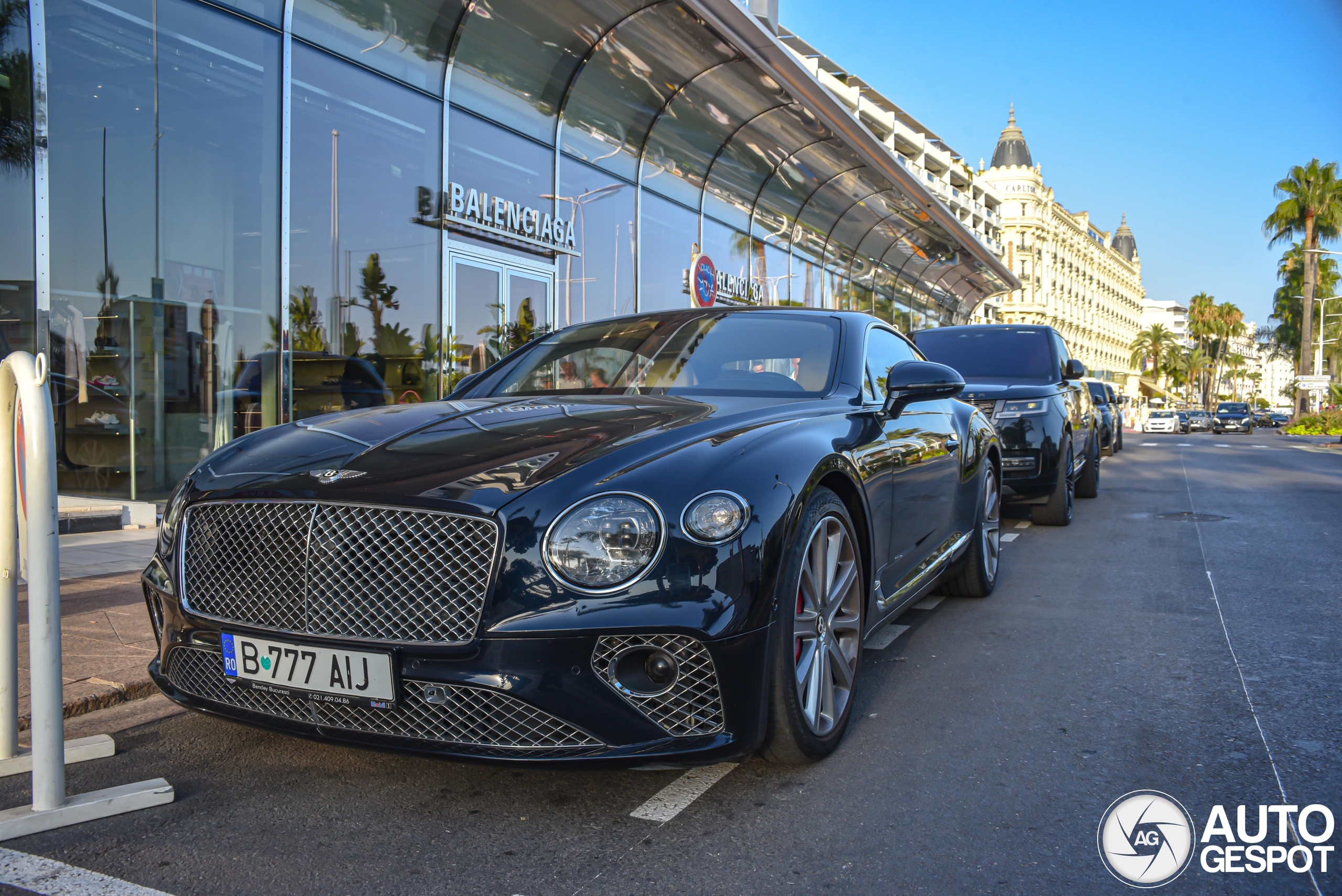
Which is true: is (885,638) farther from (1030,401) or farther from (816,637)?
(1030,401)

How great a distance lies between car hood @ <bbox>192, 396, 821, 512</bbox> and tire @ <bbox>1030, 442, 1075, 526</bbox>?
5495 millimetres

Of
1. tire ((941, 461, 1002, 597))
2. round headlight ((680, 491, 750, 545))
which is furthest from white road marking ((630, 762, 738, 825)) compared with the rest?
tire ((941, 461, 1002, 597))

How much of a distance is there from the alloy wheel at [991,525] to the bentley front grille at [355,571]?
3770mm

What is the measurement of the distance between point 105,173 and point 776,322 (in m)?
6.44

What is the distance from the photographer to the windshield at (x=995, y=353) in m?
9.05

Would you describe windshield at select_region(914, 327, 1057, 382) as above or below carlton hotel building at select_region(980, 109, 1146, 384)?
below

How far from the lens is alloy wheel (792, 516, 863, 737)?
116 inches

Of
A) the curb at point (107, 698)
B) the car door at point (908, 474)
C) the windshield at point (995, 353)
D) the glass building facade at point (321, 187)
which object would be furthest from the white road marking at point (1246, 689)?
the glass building facade at point (321, 187)

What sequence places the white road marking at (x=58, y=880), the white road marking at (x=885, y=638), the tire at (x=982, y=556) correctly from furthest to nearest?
the tire at (x=982, y=556)
the white road marking at (x=885, y=638)
the white road marking at (x=58, y=880)

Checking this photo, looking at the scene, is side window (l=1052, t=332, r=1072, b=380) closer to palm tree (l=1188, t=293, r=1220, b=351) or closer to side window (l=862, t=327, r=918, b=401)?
side window (l=862, t=327, r=918, b=401)

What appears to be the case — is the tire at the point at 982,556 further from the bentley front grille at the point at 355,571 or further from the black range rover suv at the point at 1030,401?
the bentley front grille at the point at 355,571

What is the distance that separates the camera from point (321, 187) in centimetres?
961

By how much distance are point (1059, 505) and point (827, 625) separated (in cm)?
594

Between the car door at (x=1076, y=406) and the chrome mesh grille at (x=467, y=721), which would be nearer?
the chrome mesh grille at (x=467, y=721)
